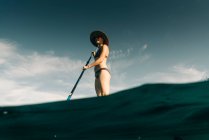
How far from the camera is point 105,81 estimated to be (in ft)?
24.6

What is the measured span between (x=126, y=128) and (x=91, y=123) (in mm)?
1143

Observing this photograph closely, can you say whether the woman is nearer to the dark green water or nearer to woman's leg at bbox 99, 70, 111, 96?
woman's leg at bbox 99, 70, 111, 96

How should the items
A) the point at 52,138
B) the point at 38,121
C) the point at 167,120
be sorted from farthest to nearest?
the point at 52,138 < the point at 38,121 < the point at 167,120

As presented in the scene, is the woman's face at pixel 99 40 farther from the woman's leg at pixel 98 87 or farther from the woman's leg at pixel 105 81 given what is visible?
the woman's leg at pixel 98 87

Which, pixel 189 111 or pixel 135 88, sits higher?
pixel 135 88

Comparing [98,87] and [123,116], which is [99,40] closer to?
[98,87]

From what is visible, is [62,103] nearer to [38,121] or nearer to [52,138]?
[38,121]

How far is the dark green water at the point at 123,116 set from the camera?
702 cm

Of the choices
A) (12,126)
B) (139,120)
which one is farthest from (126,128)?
(12,126)

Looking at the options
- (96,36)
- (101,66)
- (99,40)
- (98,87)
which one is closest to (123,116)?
(98,87)

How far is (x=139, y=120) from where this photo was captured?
7.87 metres

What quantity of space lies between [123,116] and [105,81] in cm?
118

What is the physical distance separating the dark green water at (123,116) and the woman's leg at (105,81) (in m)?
0.30

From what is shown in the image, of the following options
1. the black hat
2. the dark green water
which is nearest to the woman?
the black hat
